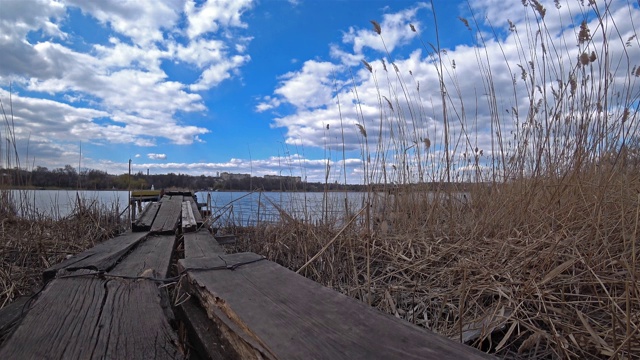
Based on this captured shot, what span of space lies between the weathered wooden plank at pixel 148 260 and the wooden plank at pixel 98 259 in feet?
0.15

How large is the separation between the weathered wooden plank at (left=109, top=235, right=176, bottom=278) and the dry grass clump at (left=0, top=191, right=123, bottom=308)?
46 cm

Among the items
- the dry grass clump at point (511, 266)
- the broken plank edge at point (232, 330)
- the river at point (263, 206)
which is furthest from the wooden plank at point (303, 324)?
the river at point (263, 206)

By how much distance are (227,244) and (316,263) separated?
1414mm

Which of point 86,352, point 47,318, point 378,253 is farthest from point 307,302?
point 378,253

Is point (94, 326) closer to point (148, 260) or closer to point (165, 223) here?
point (148, 260)

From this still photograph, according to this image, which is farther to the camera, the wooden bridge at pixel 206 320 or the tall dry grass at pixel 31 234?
the tall dry grass at pixel 31 234

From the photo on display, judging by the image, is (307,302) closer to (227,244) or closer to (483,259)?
(483,259)

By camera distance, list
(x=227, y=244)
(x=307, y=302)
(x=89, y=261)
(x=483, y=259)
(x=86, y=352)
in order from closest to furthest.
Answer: (x=86, y=352) → (x=307, y=302) → (x=89, y=261) → (x=483, y=259) → (x=227, y=244)

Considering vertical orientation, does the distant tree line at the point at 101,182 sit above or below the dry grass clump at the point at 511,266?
above

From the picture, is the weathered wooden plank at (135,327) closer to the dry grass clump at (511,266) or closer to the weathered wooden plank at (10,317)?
the weathered wooden plank at (10,317)

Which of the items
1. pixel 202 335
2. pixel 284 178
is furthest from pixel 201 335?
pixel 284 178

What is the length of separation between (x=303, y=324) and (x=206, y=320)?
54cm

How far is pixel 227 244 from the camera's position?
12.4ft

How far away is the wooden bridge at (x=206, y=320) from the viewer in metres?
0.87
